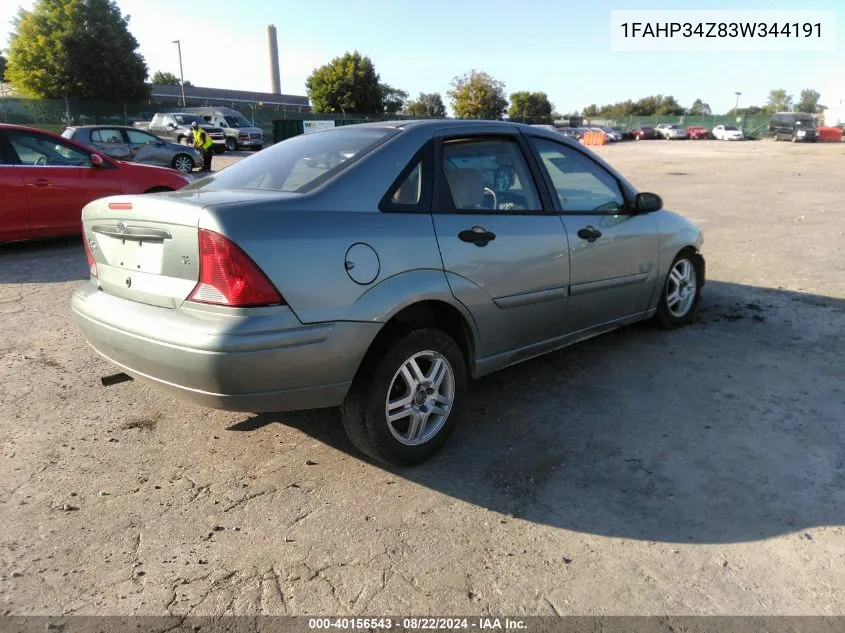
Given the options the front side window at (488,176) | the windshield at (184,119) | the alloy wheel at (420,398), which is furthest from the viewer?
the windshield at (184,119)

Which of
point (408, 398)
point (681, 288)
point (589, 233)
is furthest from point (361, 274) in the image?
point (681, 288)

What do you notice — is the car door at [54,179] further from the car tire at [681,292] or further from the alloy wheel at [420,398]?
the car tire at [681,292]

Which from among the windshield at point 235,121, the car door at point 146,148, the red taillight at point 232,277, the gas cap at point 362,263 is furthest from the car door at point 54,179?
the windshield at point 235,121

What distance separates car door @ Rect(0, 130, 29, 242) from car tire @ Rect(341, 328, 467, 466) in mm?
6532

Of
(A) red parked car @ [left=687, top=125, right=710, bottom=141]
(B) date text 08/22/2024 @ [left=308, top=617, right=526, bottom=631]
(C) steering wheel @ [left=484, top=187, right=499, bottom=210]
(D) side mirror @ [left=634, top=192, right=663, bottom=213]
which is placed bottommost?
(B) date text 08/22/2024 @ [left=308, top=617, right=526, bottom=631]

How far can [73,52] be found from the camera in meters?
43.8

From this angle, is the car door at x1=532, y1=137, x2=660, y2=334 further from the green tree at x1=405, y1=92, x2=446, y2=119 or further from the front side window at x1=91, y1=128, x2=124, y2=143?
the green tree at x1=405, y1=92, x2=446, y2=119

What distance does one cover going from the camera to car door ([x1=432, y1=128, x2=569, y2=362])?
3232 millimetres

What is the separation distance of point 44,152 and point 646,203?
7200 mm

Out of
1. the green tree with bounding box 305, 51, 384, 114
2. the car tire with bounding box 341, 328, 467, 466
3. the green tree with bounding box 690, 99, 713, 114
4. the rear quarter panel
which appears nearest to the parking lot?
the car tire with bounding box 341, 328, 467, 466

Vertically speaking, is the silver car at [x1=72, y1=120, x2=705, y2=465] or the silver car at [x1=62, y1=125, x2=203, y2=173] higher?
the silver car at [x1=62, y1=125, x2=203, y2=173]

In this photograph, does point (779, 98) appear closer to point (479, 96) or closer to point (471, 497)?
point (479, 96)

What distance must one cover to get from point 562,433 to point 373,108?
2621 inches

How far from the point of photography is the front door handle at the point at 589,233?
393 cm
